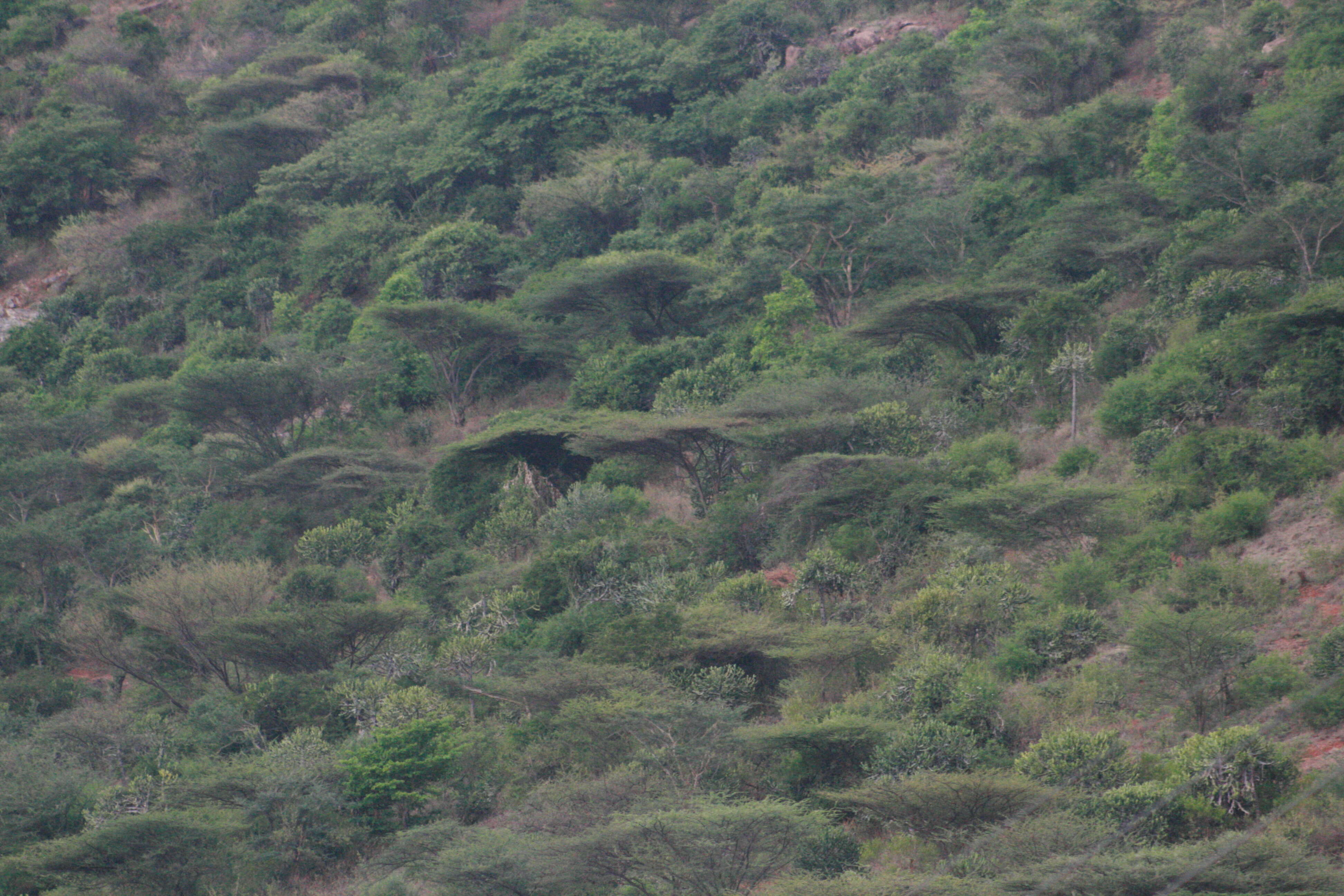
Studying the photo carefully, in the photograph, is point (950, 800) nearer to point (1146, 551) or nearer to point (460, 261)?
point (1146, 551)

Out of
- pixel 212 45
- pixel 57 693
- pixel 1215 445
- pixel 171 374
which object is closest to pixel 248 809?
pixel 57 693

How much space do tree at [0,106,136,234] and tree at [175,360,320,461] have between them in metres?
23.3

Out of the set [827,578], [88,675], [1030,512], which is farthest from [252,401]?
[1030,512]

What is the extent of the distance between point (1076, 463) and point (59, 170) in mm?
47295

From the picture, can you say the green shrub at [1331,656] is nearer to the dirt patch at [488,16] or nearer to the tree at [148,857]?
the tree at [148,857]

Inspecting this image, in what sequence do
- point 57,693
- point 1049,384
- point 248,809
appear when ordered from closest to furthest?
1. point 248,809
2. point 1049,384
3. point 57,693

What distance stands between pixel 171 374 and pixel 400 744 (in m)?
28.6

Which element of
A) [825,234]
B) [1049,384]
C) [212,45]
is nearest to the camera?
[1049,384]

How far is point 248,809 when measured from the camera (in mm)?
21703

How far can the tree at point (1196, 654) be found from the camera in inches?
682

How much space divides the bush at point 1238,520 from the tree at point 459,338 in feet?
72.0

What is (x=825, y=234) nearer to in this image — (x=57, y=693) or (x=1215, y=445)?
(x=1215, y=445)

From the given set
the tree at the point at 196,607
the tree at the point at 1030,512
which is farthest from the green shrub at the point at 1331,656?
the tree at the point at 196,607

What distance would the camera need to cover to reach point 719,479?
31.4 meters
